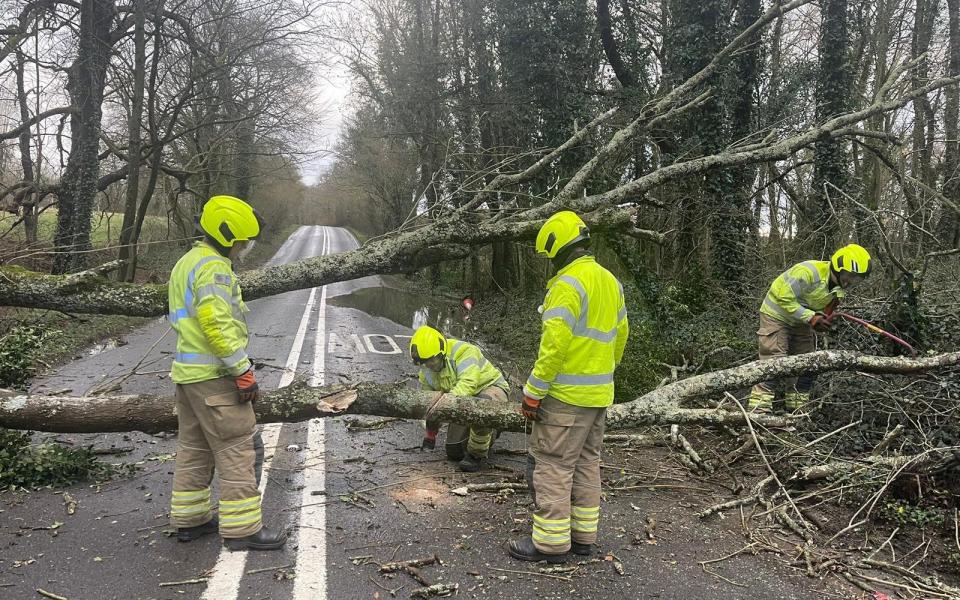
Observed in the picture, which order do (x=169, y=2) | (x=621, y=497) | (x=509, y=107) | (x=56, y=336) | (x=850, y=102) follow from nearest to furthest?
(x=621, y=497) → (x=56, y=336) → (x=850, y=102) → (x=169, y=2) → (x=509, y=107)

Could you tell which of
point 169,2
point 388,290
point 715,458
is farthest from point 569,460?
point 388,290

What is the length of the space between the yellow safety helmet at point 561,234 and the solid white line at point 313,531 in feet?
7.42

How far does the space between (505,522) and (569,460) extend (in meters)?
0.79

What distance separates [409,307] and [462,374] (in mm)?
11440

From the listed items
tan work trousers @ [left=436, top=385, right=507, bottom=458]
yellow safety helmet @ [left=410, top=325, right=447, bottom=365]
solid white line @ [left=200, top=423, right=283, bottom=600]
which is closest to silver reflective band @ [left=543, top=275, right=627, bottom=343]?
yellow safety helmet @ [left=410, top=325, right=447, bottom=365]

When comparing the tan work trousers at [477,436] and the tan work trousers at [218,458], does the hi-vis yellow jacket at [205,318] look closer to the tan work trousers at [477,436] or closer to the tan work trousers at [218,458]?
the tan work trousers at [218,458]

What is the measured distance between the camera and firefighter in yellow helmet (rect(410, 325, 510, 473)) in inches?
190

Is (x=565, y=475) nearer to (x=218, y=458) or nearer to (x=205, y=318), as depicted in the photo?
(x=218, y=458)

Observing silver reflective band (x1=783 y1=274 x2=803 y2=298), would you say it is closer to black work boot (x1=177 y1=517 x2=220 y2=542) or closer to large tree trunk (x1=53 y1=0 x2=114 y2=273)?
black work boot (x1=177 y1=517 x2=220 y2=542)

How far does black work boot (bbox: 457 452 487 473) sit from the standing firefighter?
1308 mm

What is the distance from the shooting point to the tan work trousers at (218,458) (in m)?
3.49

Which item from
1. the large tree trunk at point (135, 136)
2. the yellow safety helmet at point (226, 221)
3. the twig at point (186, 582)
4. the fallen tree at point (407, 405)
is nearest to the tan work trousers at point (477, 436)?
the fallen tree at point (407, 405)

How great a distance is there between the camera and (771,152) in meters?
6.23

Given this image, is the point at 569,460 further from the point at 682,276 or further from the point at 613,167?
the point at 613,167
